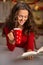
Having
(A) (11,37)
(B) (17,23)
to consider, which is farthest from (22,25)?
(A) (11,37)

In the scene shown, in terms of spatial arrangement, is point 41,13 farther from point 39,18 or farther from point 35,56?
point 35,56

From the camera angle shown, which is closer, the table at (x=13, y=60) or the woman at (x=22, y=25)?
the table at (x=13, y=60)

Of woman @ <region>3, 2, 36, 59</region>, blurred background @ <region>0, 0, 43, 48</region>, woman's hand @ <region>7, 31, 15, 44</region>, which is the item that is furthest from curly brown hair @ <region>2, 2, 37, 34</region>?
blurred background @ <region>0, 0, 43, 48</region>

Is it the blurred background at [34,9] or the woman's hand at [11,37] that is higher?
the woman's hand at [11,37]

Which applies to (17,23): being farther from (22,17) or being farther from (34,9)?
(34,9)

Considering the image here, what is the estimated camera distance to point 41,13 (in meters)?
2.57

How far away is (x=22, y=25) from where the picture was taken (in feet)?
4.28

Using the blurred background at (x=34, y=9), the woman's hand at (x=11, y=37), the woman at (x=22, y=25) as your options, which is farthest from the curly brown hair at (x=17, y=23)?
the blurred background at (x=34, y=9)

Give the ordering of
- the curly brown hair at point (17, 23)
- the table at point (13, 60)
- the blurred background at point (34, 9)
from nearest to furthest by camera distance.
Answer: the table at point (13, 60) < the curly brown hair at point (17, 23) < the blurred background at point (34, 9)

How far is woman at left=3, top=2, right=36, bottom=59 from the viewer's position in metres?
1.20

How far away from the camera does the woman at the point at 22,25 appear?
1203mm

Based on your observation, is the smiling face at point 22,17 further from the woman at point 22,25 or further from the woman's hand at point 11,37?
the woman's hand at point 11,37

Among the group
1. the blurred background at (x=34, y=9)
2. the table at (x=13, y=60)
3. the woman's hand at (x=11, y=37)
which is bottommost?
the blurred background at (x=34, y=9)

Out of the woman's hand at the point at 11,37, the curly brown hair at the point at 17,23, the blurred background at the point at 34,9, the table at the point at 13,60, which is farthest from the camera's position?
the blurred background at the point at 34,9
